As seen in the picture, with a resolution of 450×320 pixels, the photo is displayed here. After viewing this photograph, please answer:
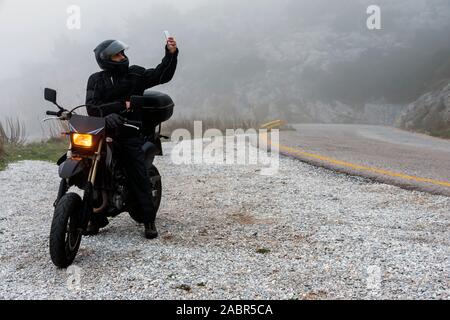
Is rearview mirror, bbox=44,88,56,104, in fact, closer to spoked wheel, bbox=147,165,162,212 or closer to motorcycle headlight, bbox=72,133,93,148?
motorcycle headlight, bbox=72,133,93,148

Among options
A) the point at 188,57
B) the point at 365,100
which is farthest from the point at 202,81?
the point at 365,100

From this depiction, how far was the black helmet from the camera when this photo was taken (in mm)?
5223

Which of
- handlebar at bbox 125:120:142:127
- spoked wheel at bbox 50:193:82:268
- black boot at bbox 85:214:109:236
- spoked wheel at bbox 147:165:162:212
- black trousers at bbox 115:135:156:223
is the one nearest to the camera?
spoked wheel at bbox 50:193:82:268

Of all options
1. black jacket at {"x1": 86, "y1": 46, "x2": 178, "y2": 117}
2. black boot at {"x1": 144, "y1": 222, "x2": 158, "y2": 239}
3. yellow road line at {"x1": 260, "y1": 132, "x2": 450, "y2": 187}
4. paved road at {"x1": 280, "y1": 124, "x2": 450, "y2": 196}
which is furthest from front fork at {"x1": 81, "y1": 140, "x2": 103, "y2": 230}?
yellow road line at {"x1": 260, "y1": 132, "x2": 450, "y2": 187}

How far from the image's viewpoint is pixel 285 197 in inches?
285

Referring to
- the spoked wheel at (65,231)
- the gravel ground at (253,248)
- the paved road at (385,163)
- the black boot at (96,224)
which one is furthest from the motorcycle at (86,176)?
the paved road at (385,163)

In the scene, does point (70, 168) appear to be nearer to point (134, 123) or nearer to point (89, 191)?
point (89, 191)

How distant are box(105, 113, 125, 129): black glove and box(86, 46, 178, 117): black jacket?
14.4 inches

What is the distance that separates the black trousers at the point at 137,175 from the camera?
521 cm

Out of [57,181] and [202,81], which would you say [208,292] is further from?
[202,81]

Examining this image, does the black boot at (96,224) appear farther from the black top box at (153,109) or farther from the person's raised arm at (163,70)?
the person's raised arm at (163,70)

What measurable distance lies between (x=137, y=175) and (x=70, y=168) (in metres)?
0.84

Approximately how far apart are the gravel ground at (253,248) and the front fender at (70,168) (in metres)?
0.75
